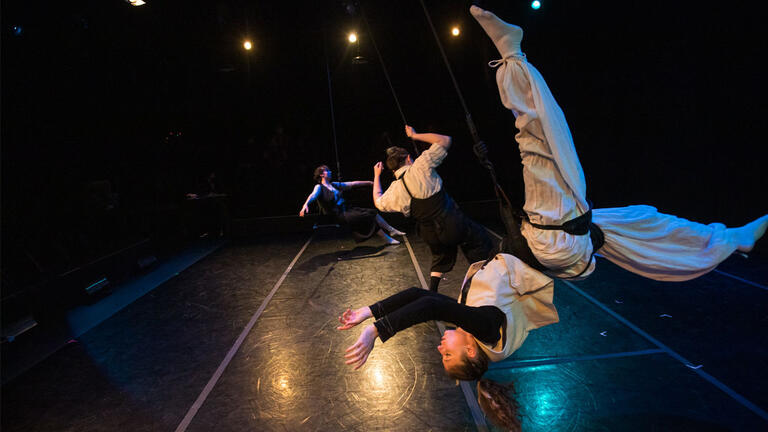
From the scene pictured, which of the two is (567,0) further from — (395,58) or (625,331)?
(625,331)

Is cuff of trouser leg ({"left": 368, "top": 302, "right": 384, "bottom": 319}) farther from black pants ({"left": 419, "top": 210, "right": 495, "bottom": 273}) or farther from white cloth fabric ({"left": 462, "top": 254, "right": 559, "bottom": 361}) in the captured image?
black pants ({"left": 419, "top": 210, "right": 495, "bottom": 273})

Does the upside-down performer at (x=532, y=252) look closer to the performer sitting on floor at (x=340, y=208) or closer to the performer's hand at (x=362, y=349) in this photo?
the performer's hand at (x=362, y=349)

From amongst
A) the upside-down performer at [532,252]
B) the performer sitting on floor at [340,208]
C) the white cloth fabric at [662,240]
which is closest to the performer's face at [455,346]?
the upside-down performer at [532,252]

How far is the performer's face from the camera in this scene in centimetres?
168

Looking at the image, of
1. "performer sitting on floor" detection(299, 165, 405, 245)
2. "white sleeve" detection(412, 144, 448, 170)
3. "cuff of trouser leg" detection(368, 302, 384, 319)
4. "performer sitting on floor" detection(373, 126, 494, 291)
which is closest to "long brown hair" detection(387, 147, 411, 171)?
"performer sitting on floor" detection(373, 126, 494, 291)

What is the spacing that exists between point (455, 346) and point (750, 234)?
5.80 feet

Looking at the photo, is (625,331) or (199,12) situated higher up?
(199,12)

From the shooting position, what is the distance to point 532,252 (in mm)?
1794

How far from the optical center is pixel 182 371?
8.87 ft

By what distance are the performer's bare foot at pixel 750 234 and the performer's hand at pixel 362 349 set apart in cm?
207

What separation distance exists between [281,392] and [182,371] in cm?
99

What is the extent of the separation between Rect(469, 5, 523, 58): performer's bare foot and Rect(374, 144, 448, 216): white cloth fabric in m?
1.12

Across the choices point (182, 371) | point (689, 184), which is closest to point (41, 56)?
point (182, 371)

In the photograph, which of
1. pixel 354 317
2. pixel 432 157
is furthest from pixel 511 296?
pixel 432 157
